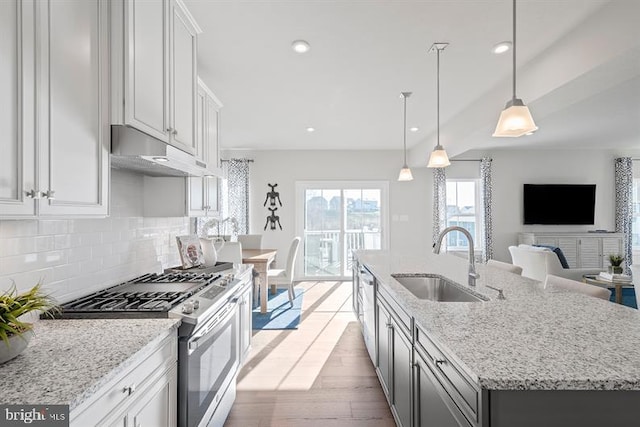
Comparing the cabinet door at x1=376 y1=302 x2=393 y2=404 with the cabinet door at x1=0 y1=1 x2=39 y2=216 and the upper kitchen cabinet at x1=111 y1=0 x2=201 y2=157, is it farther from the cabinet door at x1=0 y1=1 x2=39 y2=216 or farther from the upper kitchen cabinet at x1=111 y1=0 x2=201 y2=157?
the cabinet door at x1=0 y1=1 x2=39 y2=216

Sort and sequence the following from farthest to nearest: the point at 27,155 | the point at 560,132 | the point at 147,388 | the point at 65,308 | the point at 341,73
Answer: the point at 560,132, the point at 341,73, the point at 65,308, the point at 147,388, the point at 27,155

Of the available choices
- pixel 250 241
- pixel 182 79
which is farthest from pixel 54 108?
pixel 250 241

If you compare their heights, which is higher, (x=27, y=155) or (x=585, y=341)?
(x=27, y=155)

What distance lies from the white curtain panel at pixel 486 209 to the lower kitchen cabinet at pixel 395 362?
4.61m

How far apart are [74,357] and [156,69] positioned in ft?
4.50

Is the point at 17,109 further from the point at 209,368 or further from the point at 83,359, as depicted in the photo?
the point at 209,368

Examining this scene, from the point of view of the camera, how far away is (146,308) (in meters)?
1.41

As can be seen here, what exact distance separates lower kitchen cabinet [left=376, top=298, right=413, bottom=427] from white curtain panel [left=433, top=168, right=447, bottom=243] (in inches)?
168

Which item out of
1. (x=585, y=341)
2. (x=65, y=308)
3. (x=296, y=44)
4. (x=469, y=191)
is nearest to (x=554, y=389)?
(x=585, y=341)

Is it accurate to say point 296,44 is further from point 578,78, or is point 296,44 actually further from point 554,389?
point 554,389

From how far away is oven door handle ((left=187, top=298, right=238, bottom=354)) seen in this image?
4.64ft

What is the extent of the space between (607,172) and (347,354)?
22.0 ft

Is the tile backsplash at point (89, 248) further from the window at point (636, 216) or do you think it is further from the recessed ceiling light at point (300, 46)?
the window at point (636, 216)

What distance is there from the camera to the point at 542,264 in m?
3.87
